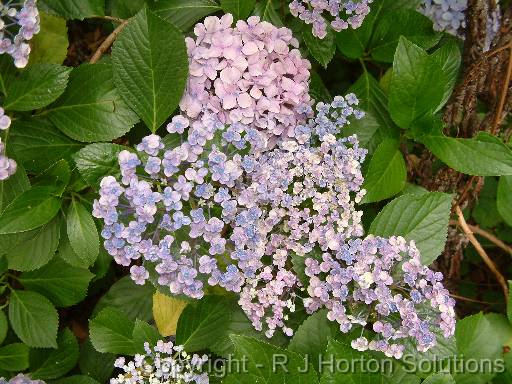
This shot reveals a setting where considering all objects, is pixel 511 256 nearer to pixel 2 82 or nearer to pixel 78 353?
pixel 78 353

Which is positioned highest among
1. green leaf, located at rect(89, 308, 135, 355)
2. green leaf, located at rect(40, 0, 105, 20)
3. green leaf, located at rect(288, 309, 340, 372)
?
green leaf, located at rect(40, 0, 105, 20)

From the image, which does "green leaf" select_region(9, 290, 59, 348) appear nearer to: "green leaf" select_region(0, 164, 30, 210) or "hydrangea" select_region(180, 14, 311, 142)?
"green leaf" select_region(0, 164, 30, 210)

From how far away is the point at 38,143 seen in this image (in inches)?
67.5

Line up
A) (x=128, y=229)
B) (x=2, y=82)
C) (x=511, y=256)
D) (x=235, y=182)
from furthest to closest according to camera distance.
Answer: (x=511, y=256)
(x=2, y=82)
(x=235, y=182)
(x=128, y=229)

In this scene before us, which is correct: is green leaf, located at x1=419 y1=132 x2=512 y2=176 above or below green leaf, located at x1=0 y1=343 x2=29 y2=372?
above

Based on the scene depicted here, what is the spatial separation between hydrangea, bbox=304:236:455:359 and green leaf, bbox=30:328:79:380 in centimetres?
80

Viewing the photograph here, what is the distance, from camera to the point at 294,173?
1550 millimetres

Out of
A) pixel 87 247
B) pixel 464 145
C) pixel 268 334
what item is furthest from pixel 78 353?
pixel 464 145

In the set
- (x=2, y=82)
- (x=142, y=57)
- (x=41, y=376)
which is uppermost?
(x=142, y=57)

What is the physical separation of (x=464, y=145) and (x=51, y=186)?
111 centimetres

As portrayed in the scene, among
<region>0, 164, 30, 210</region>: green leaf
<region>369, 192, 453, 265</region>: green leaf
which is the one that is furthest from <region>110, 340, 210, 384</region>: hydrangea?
<region>369, 192, 453, 265</region>: green leaf

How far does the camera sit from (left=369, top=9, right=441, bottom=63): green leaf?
6.08ft

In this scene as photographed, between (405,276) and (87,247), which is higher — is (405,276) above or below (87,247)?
above

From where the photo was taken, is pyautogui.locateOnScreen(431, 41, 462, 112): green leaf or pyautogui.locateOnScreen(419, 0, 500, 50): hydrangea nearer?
pyautogui.locateOnScreen(431, 41, 462, 112): green leaf
